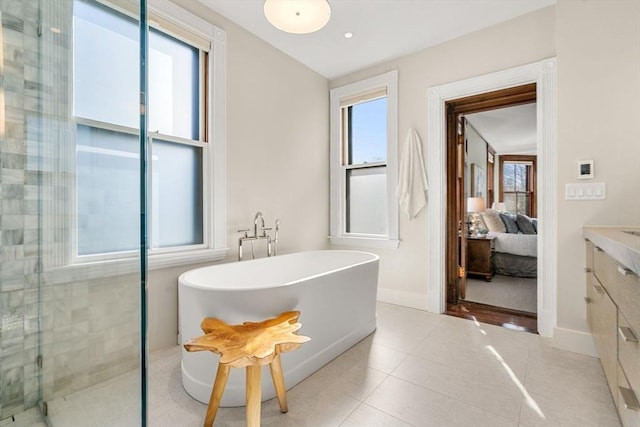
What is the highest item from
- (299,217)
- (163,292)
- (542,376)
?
(299,217)

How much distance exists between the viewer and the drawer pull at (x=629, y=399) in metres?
0.94

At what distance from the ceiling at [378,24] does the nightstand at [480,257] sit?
2754 mm

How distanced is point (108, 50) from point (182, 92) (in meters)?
1.51

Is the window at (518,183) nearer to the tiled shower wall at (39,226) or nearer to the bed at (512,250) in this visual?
the bed at (512,250)

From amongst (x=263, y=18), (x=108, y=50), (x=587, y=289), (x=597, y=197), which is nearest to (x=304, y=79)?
(x=263, y=18)

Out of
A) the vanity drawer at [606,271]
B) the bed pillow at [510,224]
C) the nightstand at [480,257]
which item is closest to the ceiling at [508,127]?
the bed pillow at [510,224]

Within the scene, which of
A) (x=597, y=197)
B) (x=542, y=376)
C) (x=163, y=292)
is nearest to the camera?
(x=542, y=376)

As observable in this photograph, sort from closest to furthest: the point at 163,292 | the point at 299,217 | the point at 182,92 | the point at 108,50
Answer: the point at 108,50 < the point at 163,292 < the point at 182,92 < the point at 299,217

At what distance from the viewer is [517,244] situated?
4.28m

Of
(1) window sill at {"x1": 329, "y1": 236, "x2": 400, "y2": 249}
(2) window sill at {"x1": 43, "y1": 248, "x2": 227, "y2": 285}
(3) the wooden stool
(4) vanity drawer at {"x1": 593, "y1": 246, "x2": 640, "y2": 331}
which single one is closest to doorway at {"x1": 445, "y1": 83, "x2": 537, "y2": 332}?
(1) window sill at {"x1": 329, "y1": 236, "x2": 400, "y2": 249}

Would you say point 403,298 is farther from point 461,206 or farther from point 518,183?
point 518,183

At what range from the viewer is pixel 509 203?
7406 millimetres

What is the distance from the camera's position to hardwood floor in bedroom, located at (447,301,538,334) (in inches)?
103

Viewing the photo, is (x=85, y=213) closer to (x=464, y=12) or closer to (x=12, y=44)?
(x=12, y=44)
